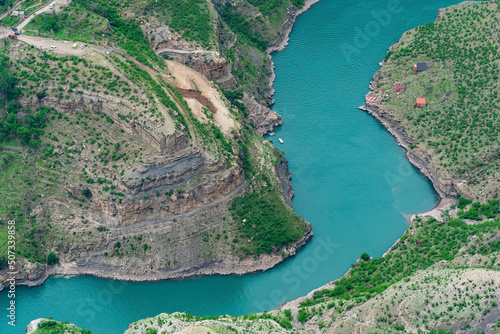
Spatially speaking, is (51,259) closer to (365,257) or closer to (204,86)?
(204,86)

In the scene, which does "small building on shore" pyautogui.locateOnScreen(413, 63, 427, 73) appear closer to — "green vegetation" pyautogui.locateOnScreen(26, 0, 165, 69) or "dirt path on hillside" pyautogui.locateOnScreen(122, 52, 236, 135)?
"dirt path on hillside" pyautogui.locateOnScreen(122, 52, 236, 135)

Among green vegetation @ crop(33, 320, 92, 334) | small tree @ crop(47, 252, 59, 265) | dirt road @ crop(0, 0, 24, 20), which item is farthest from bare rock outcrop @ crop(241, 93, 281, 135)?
green vegetation @ crop(33, 320, 92, 334)

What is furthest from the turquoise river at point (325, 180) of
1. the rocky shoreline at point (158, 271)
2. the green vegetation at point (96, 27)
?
the green vegetation at point (96, 27)

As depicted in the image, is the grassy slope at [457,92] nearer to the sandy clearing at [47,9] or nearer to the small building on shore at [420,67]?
the small building on shore at [420,67]

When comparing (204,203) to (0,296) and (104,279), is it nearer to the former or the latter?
(104,279)

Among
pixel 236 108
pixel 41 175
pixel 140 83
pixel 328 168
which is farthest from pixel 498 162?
pixel 41 175
